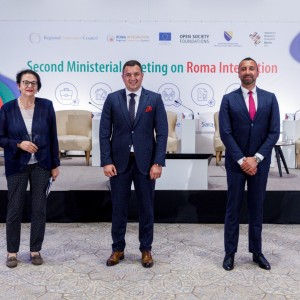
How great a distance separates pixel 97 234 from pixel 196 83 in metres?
4.96

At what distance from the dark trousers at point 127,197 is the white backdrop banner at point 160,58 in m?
5.26

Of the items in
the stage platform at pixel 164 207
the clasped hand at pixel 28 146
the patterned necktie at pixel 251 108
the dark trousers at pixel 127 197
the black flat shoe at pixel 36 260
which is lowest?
the black flat shoe at pixel 36 260

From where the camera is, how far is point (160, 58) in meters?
8.40

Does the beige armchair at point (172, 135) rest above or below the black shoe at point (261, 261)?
above

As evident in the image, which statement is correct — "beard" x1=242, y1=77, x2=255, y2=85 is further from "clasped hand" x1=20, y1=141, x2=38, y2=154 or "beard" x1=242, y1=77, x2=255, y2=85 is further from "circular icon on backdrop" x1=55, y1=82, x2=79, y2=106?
"circular icon on backdrop" x1=55, y1=82, x2=79, y2=106

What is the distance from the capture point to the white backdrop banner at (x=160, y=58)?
8305 mm

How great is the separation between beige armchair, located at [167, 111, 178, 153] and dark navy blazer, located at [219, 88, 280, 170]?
4.25 metres

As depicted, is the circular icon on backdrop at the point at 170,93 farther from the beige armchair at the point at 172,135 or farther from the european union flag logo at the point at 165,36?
the european union flag logo at the point at 165,36

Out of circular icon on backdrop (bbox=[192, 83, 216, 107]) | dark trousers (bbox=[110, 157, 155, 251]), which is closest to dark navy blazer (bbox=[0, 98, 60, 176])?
dark trousers (bbox=[110, 157, 155, 251])

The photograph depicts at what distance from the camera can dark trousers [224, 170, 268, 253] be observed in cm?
322

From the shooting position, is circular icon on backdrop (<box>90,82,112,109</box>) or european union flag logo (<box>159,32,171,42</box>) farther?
circular icon on backdrop (<box>90,82,112,109</box>)

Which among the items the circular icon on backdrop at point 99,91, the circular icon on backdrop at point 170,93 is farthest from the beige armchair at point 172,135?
the circular icon on backdrop at point 99,91

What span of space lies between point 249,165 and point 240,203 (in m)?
0.32

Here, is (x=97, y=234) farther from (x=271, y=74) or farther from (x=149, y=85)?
(x=271, y=74)
